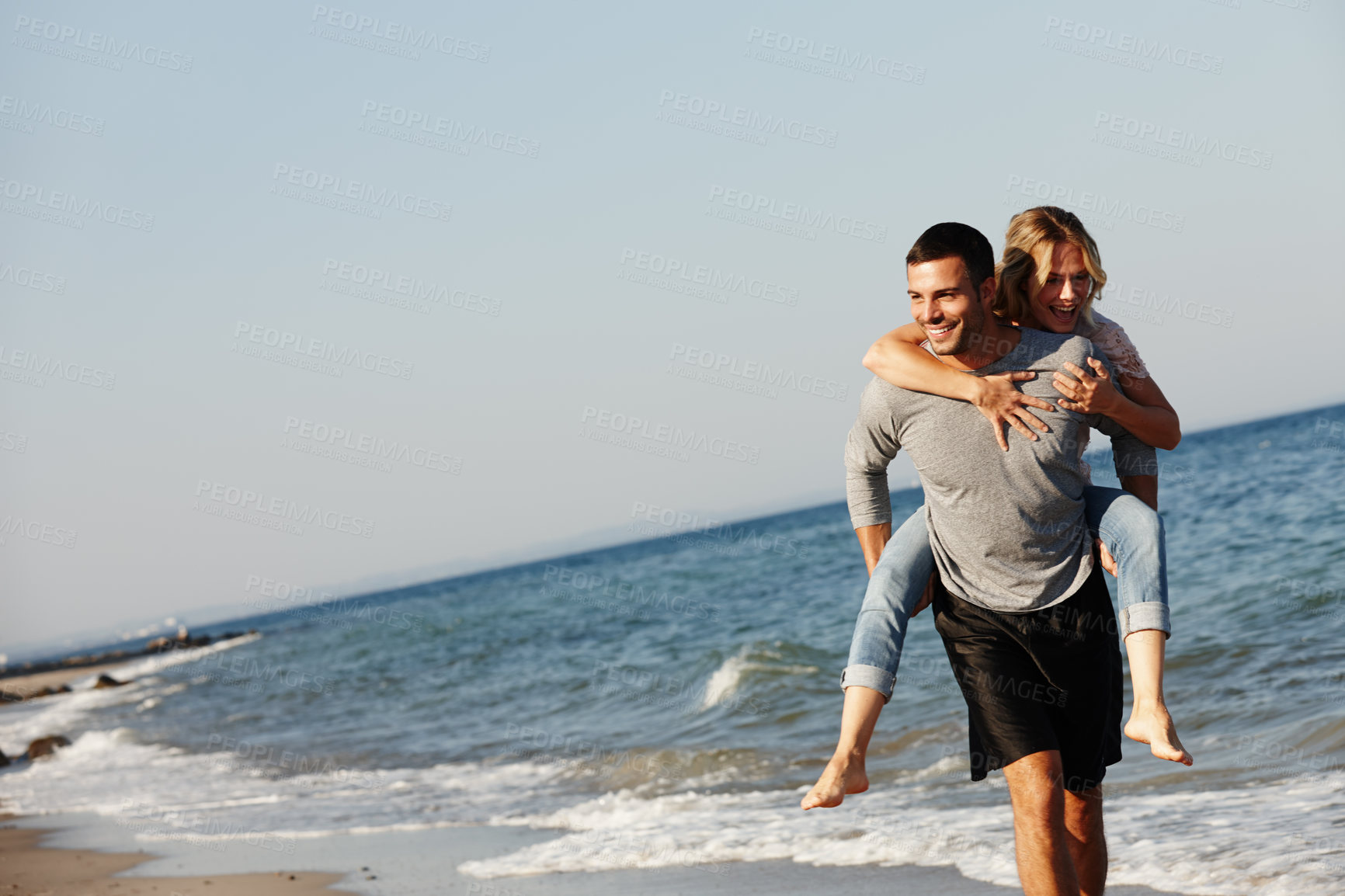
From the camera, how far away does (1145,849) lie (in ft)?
17.4

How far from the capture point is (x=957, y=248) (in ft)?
9.71

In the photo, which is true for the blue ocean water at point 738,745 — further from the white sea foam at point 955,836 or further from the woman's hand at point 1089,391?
the woman's hand at point 1089,391

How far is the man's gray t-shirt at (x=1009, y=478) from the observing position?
121 inches

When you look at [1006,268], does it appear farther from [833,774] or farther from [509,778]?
[509,778]

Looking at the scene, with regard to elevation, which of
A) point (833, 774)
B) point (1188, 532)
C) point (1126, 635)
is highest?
point (1126, 635)

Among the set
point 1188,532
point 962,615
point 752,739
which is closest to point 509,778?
point 752,739

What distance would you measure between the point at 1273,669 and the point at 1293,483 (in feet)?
54.5

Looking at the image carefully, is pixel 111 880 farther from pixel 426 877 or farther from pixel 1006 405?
pixel 1006 405

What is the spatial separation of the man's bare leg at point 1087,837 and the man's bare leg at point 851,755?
2.88 feet

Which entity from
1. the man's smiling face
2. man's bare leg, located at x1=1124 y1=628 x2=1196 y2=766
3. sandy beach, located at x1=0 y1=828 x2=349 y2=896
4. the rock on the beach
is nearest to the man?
the man's smiling face

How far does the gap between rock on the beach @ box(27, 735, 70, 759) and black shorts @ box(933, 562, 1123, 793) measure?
53.3ft

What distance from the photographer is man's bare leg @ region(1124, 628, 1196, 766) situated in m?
2.71

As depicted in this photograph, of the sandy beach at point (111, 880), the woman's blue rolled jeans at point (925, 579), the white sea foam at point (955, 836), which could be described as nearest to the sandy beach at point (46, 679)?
the sandy beach at point (111, 880)

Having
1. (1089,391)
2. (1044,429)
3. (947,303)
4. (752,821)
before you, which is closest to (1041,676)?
(1044,429)
